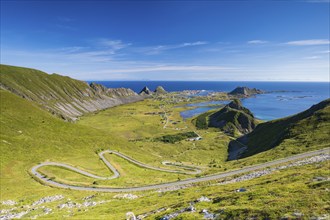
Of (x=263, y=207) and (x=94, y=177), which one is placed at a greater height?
(x=263, y=207)

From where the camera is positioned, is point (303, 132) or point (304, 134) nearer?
point (304, 134)

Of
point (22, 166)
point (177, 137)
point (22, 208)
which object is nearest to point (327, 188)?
point (22, 208)

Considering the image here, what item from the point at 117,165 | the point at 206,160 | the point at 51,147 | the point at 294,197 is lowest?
the point at 206,160

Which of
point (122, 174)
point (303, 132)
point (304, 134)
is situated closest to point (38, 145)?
point (122, 174)

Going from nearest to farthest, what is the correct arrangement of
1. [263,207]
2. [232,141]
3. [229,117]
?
1. [263,207]
2. [232,141]
3. [229,117]

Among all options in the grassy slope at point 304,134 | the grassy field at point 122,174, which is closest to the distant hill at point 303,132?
the grassy slope at point 304,134

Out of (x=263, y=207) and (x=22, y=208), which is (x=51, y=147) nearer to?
(x=22, y=208)

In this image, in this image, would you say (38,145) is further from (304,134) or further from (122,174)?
(304,134)

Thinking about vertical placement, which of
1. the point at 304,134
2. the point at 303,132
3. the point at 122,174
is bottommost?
the point at 122,174
